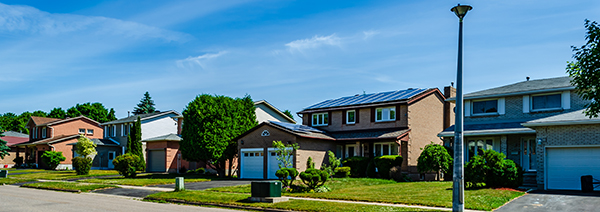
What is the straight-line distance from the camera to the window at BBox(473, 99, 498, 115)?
1190 inches

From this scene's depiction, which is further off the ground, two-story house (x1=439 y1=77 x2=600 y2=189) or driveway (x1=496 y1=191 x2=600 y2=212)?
two-story house (x1=439 y1=77 x2=600 y2=189)

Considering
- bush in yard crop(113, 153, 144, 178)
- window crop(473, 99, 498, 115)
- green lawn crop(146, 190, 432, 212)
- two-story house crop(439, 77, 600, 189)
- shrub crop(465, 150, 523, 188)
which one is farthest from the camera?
bush in yard crop(113, 153, 144, 178)

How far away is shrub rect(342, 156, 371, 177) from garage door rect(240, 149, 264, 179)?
245 inches

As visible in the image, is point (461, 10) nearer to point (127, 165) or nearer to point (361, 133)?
point (361, 133)

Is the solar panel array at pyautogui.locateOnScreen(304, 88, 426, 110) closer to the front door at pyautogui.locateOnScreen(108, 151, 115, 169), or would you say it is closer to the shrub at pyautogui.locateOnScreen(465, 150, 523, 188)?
the shrub at pyautogui.locateOnScreen(465, 150, 523, 188)

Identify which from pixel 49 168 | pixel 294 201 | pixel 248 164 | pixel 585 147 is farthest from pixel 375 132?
pixel 49 168

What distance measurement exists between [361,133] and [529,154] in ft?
41.0

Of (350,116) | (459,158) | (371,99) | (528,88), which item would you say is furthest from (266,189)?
(371,99)

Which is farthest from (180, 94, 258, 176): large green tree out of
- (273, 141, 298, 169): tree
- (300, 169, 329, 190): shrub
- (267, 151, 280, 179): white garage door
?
(300, 169, 329, 190): shrub

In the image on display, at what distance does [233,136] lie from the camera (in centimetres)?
3728

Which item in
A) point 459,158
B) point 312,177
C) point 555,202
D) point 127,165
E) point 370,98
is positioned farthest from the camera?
point 370,98

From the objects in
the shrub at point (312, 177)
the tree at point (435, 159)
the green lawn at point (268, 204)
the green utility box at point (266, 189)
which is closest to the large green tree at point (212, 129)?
the green lawn at point (268, 204)

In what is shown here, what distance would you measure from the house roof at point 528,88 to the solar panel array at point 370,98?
5874 millimetres

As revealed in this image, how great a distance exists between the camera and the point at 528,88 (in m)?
29.2
